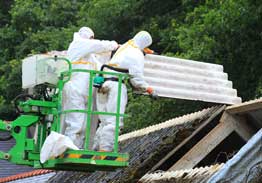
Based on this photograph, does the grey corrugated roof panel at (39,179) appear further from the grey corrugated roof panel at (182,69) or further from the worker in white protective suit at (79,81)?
the worker in white protective suit at (79,81)

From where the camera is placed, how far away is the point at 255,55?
2170 centimetres

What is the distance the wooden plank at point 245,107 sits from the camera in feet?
37.7

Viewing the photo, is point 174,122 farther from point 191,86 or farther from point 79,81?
point 79,81

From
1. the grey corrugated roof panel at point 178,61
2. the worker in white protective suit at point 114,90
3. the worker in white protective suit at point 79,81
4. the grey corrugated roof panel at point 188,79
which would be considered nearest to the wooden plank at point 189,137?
the grey corrugated roof panel at point 188,79

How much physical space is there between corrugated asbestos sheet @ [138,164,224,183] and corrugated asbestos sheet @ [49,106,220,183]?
0.77m

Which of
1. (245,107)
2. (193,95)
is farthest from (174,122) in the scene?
(245,107)

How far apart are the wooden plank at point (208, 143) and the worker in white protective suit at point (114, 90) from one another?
2.00 m

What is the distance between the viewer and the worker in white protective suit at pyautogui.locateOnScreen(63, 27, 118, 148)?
10.5m

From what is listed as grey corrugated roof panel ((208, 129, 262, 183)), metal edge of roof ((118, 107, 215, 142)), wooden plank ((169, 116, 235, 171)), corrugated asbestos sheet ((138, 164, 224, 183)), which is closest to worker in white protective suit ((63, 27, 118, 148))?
corrugated asbestos sheet ((138, 164, 224, 183))

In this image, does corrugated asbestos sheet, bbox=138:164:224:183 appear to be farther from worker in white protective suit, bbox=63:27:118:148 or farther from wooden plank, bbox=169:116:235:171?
worker in white protective suit, bbox=63:27:118:148

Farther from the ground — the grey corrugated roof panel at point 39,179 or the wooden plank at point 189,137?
the wooden plank at point 189,137

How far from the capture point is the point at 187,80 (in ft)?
42.3

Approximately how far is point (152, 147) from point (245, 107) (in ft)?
7.44

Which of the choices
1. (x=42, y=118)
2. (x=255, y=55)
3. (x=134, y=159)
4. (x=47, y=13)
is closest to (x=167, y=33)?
(x=255, y=55)
